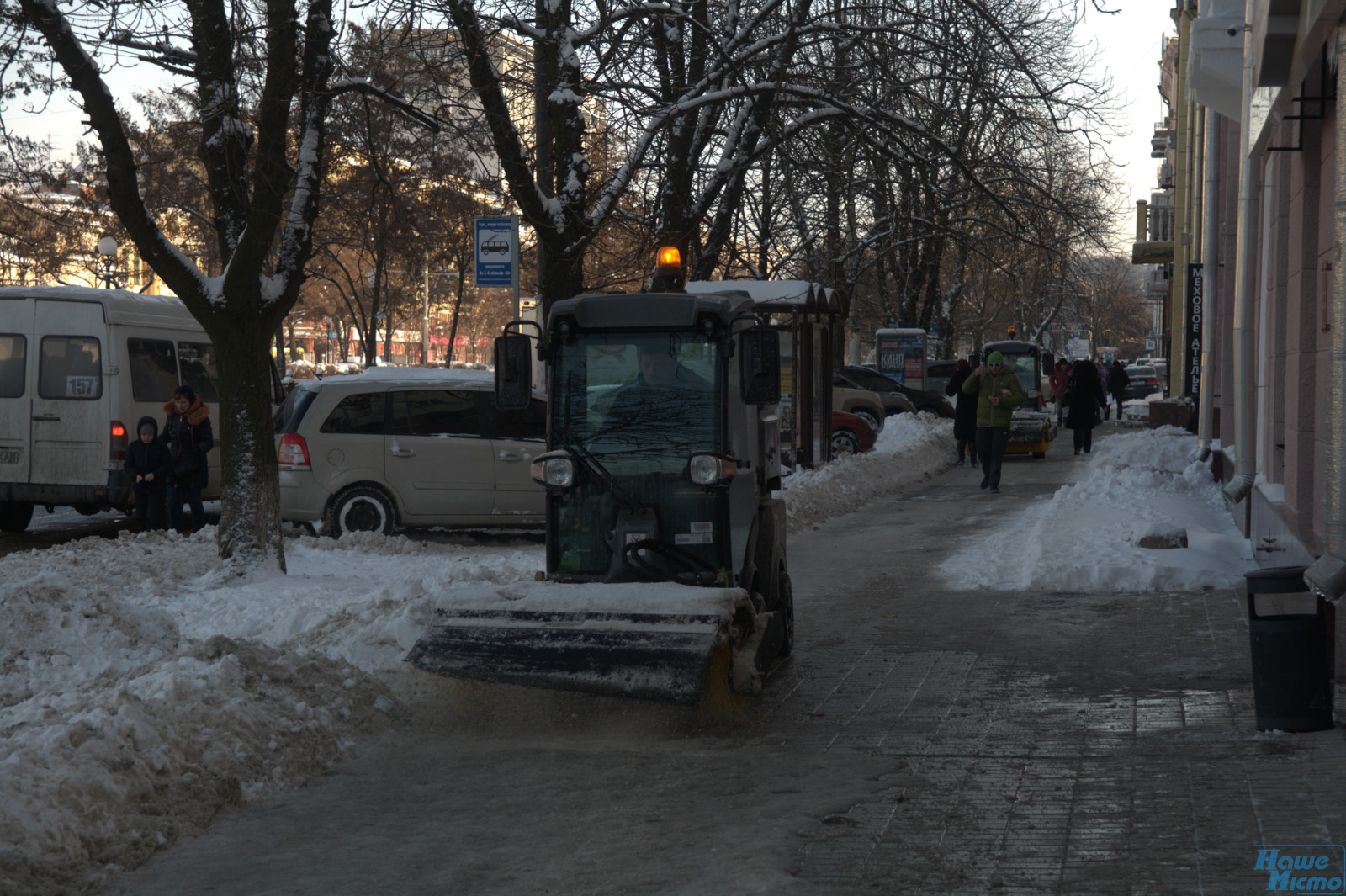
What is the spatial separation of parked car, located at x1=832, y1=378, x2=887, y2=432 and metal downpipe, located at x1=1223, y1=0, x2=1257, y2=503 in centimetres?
1325

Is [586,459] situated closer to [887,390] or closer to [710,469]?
[710,469]

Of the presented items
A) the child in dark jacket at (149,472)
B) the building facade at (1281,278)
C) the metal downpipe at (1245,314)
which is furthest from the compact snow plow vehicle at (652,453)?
the child in dark jacket at (149,472)

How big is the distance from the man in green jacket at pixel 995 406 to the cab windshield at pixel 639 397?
11377 millimetres

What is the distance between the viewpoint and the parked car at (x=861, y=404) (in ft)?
86.0

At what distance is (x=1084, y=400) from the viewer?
2541 centimetres

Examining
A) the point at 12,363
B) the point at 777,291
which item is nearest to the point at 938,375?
the point at 777,291

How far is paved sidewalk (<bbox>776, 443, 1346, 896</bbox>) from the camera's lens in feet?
14.2

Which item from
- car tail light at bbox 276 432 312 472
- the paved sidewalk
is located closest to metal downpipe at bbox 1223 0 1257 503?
the paved sidewalk

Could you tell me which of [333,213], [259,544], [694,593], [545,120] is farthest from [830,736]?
[333,213]

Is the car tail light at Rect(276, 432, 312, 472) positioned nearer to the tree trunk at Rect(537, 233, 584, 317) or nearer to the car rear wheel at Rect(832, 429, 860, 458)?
the tree trunk at Rect(537, 233, 584, 317)

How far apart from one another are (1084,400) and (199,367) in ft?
55.2

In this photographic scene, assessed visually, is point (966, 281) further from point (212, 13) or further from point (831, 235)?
point (212, 13)

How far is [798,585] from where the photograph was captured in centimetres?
1096

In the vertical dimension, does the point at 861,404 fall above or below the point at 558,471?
above
